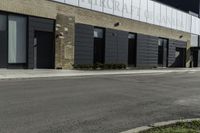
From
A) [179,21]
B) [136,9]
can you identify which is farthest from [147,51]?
[179,21]

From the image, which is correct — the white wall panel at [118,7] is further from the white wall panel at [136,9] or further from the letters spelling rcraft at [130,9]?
the white wall panel at [136,9]

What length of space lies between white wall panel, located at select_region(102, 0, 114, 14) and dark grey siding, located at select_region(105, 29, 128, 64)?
1.88 meters

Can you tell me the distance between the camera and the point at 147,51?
150ft

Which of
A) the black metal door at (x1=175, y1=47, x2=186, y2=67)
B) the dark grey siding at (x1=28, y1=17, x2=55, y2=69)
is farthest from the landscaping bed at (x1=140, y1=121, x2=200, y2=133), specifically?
the black metal door at (x1=175, y1=47, x2=186, y2=67)

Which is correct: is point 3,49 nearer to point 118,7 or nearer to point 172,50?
point 118,7

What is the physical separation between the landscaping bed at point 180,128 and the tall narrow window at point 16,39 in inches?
792

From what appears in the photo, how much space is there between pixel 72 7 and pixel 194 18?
1294 inches

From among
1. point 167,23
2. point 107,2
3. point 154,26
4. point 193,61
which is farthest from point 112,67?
point 193,61

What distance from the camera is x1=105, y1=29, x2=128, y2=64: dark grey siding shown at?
1510 inches

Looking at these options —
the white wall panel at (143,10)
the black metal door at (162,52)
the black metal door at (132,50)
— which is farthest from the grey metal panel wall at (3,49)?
the black metal door at (162,52)

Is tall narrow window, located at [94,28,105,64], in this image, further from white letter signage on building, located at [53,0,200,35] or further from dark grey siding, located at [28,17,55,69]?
dark grey siding, located at [28,17,55,69]

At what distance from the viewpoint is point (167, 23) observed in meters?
51.3

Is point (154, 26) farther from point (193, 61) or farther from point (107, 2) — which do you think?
point (193, 61)

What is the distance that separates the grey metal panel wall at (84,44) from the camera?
33500 mm
